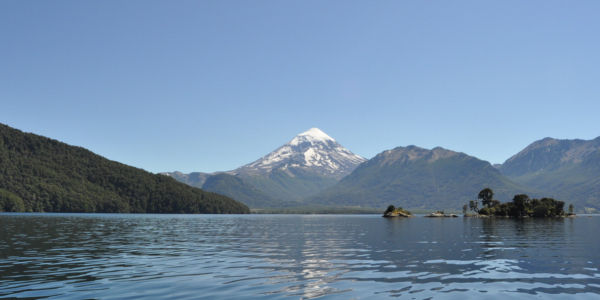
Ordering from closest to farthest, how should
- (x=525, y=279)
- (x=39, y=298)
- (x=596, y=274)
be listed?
(x=39, y=298) → (x=525, y=279) → (x=596, y=274)

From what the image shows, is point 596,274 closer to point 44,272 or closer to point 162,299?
point 162,299

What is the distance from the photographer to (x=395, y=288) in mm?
24875

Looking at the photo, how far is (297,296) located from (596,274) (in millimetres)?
23289

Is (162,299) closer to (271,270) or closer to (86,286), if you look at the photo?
(86,286)

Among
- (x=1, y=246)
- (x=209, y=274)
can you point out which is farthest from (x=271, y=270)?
(x=1, y=246)

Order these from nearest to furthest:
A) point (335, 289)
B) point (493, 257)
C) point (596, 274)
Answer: point (335, 289)
point (596, 274)
point (493, 257)

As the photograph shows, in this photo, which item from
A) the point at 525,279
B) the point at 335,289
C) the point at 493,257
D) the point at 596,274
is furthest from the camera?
the point at 493,257

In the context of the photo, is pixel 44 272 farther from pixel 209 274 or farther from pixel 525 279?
pixel 525 279

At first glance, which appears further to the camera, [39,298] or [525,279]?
[525,279]

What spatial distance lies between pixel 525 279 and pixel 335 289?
13.8 m

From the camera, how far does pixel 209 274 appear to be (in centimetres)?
2988

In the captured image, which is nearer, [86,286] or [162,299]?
[162,299]

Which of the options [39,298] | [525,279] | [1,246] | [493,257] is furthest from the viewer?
[1,246]

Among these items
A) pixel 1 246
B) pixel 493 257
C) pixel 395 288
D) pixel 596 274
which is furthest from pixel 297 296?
pixel 1 246
